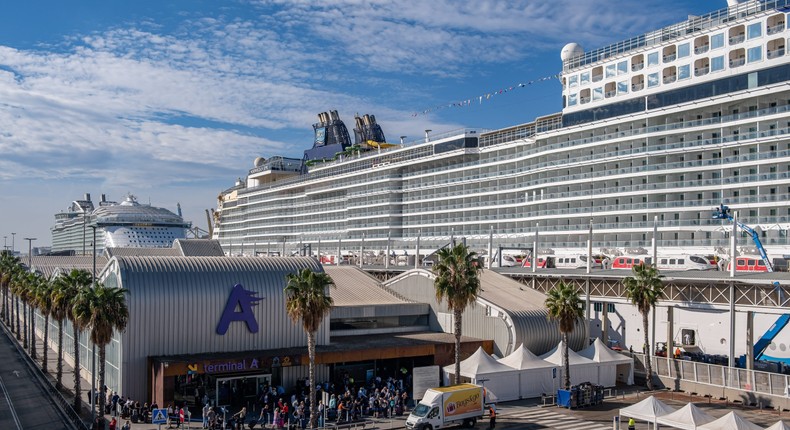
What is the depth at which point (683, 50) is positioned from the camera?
207 feet

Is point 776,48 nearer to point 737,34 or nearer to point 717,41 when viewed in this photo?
point 737,34

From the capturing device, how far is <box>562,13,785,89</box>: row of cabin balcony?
185ft

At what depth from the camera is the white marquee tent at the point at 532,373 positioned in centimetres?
4181

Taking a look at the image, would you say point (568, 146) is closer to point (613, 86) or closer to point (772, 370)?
point (613, 86)

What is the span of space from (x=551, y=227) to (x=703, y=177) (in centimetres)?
1733

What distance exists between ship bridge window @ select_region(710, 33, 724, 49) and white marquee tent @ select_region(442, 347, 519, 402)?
119 ft

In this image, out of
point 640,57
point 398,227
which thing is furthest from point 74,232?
point 640,57

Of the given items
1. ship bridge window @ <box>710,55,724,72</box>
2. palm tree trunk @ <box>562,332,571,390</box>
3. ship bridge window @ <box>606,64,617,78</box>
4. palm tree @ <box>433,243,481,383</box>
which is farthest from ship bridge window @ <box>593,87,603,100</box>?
palm tree @ <box>433,243,481,383</box>

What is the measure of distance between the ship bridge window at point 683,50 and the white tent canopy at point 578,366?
108 feet

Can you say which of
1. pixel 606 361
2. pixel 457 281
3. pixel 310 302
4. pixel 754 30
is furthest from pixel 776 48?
pixel 310 302

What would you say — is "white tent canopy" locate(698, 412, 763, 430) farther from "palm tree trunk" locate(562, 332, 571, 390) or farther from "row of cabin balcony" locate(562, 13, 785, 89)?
"row of cabin balcony" locate(562, 13, 785, 89)

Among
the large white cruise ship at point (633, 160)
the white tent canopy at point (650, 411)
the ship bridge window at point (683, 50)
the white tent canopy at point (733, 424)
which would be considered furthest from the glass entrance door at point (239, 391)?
the ship bridge window at point (683, 50)

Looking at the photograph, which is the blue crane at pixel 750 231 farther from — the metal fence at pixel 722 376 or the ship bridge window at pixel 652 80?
the ship bridge window at pixel 652 80

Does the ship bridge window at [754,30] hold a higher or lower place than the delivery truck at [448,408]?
higher
